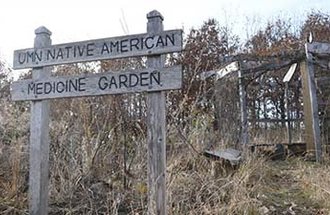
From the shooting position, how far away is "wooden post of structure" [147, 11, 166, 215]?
3.55 m

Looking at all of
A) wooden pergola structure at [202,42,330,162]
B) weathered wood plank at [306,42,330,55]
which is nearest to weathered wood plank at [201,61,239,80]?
wooden pergola structure at [202,42,330,162]

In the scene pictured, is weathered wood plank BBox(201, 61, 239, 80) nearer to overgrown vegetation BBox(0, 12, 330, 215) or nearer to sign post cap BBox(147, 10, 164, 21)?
overgrown vegetation BBox(0, 12, 330, 215)

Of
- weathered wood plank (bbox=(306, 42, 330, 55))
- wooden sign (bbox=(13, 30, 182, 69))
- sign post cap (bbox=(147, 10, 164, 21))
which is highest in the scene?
weathered wood plank (bbox=(306, 42, 330, 55))

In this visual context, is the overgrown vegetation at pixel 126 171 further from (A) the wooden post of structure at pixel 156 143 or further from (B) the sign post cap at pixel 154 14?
(B) the sign post cap at pixel 154 14

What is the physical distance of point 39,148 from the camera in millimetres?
4152

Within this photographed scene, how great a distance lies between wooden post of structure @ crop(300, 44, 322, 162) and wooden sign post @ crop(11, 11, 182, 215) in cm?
544

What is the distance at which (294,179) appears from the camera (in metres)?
6.10

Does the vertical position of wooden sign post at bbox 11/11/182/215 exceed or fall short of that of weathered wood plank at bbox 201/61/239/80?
it falls short

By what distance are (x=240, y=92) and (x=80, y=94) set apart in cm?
616

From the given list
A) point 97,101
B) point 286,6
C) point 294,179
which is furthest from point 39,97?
point 286,6

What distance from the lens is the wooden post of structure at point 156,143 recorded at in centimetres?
355

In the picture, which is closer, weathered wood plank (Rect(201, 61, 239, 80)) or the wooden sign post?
the wooden sign post

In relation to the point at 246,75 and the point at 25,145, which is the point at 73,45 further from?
the point at 246,75

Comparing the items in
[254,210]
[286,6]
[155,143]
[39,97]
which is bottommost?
[254,210]
